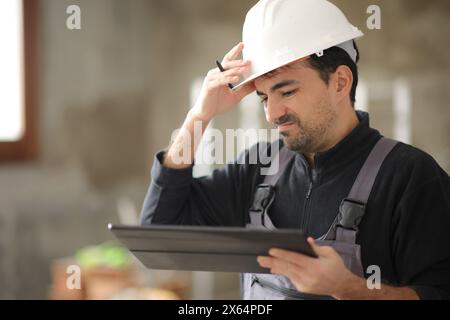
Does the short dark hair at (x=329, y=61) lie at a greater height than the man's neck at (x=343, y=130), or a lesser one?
greater

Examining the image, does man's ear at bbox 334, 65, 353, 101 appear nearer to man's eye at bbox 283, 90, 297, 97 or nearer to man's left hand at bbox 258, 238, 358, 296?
man's eye at bbox 283, 90, 297, 97

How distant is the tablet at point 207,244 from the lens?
53.0 inches

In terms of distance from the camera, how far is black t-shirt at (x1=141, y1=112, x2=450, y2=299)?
152cm

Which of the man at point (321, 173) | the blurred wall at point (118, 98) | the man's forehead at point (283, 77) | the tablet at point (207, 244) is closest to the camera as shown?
the tablet at point (207, 244)

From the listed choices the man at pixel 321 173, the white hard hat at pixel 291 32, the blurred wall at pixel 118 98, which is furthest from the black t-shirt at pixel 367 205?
the blurred wall at pixel 118 98

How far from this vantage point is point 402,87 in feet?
18.3

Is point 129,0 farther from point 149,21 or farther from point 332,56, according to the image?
point 332,56

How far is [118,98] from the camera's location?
5.37m

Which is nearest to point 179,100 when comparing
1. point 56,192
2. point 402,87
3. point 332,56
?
point 56,192

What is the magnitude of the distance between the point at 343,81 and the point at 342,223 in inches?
14.5

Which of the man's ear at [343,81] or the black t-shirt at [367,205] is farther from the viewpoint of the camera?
the man's ear at [343,81]

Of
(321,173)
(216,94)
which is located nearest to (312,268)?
(321,173)

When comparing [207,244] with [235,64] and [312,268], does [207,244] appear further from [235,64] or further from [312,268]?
[235,64]

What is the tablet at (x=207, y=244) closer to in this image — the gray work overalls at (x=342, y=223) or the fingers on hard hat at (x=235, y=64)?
the gray work overalls at (x=342, y=223)
